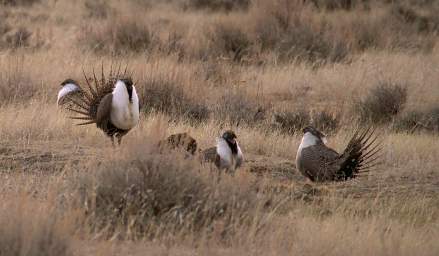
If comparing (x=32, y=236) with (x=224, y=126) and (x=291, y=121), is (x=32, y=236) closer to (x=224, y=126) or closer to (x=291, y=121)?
(x=224, y=126)

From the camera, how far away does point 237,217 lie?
16.0 ft

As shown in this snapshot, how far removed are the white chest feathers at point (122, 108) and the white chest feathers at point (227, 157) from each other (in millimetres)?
908

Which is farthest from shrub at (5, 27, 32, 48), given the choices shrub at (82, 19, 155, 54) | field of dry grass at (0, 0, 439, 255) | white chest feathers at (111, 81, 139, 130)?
white chest feathers at (111, 81, 139, 130)

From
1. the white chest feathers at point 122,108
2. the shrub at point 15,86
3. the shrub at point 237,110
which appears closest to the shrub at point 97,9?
the shrub at point 15,86

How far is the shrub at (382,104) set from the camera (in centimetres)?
1054

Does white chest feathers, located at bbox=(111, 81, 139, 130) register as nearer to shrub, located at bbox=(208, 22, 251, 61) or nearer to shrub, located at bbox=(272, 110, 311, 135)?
shrub, located at bbox=(272, 110, 311, 135)

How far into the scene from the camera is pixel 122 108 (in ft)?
22.9

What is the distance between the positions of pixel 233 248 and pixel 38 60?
8196 mm

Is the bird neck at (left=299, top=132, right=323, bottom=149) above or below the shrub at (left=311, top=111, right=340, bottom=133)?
above

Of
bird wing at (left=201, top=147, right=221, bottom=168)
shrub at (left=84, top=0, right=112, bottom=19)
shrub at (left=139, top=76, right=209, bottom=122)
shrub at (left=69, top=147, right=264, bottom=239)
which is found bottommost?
shrub at (left=84, top=0, right=112, bottom=19)

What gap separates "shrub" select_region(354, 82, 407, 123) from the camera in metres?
10.5

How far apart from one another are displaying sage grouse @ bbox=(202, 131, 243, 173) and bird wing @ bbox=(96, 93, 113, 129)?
1006 mm

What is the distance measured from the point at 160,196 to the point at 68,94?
14.8ft

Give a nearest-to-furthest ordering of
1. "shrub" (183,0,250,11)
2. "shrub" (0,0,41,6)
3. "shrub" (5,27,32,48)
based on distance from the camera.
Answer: "shrub" (5,27,32,48) < "shrub" (183,0,250,11) < "shrub" (0,0,41,6)
